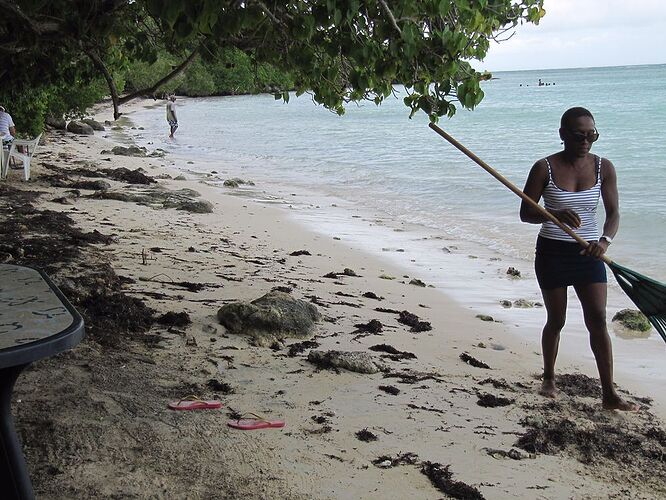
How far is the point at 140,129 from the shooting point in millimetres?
36312

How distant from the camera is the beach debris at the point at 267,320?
4.82m

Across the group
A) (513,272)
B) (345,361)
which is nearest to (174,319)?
(345,361)

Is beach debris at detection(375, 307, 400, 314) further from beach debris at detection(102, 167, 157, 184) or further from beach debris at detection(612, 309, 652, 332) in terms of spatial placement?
beach debris at detection(102, 167, 157, 184)

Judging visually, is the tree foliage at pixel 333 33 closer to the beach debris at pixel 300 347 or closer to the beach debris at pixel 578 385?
the beach debris at pixel 300 347

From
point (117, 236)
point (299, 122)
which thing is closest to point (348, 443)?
Answer: point (117, 236)

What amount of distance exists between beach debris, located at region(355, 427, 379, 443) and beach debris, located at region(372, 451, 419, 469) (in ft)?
0.57

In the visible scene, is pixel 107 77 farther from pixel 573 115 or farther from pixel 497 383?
pixel 497 383

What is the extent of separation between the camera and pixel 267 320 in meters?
4.85

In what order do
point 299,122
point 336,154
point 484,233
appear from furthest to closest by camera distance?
point 299,122 → point 336,154 → point 484,233

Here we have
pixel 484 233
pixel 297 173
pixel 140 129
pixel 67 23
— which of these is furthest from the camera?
pixel 140 129

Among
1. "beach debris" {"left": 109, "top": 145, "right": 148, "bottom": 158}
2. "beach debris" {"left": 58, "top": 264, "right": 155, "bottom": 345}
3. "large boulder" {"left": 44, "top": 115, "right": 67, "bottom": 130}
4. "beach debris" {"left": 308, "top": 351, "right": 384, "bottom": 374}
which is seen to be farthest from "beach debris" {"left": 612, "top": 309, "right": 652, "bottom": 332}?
"large boulder" {"left": 44, "top": 115, "right": 67, "bottom": 130}

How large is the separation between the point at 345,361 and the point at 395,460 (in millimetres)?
1129

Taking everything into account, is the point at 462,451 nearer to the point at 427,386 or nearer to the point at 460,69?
the point at 427,386

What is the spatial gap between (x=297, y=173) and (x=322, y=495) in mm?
17774
